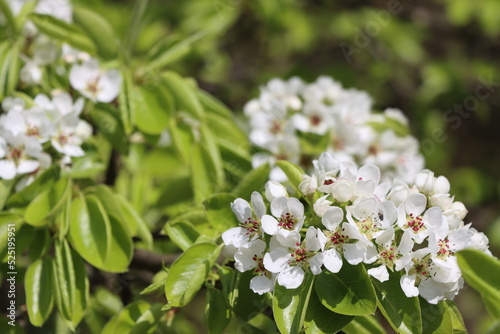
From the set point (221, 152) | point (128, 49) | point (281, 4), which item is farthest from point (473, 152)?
point (128, 49)

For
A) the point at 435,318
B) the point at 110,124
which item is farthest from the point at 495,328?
the point at 110,124

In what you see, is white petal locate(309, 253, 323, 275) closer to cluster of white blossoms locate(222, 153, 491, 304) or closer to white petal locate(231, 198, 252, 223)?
cluster of white blossoms locate(222, 153, 491, 304)

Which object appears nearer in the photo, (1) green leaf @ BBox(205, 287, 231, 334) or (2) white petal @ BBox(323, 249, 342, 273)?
(2) white petal @ BBox(323, 249, 342, 273)

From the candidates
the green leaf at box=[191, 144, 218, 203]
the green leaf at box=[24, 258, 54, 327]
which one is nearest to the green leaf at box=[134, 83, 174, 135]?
the green leaf at box=[191, 144, 218, 203]

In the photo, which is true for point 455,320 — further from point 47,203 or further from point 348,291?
point 47,203

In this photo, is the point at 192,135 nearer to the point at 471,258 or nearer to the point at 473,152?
the point at 471,258

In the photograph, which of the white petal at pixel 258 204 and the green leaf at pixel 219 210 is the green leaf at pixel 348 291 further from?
the green leaf at pixel 219 210
